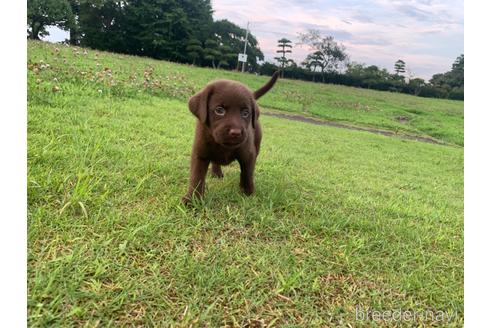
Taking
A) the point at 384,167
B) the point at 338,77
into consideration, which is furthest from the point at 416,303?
the point at 338,77

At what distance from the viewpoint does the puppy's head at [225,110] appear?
268 centimetres

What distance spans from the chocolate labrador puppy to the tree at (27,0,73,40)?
3878 centimetres

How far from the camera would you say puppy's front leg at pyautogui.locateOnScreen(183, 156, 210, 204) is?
297 centimetres

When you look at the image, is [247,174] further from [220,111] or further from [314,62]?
[314,62]

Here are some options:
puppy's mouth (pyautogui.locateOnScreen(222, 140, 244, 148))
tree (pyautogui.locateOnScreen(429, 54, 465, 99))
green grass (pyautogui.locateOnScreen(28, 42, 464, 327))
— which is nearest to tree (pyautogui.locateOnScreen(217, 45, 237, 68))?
tree (pyautogui.locateOnScreen(429, 54, 465, 99))

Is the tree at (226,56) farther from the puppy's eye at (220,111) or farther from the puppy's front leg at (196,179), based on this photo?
the puppy's eye at (220,111)

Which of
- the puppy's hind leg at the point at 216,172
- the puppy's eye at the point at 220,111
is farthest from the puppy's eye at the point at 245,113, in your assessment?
the puppy's hind leg at the point at 216,172

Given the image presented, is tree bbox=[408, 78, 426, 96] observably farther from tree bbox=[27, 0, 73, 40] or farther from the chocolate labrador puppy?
the chocolate labrador puppy

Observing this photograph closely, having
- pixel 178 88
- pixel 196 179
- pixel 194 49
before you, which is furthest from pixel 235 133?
pixel 194 49

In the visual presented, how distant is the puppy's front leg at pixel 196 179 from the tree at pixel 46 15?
3879 cm

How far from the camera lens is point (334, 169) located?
211 inches

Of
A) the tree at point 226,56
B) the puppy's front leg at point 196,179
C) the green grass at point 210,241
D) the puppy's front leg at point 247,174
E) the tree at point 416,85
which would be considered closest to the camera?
the green grass at point 210,241
